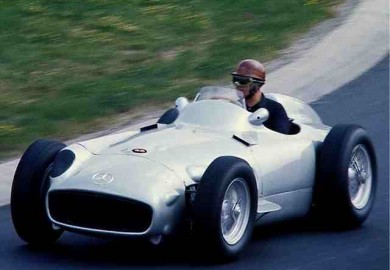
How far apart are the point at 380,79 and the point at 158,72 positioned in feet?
8.64

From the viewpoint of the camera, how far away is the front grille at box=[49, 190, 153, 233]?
7414 mm

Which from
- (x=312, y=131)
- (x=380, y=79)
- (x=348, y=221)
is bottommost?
(x=380, y=79)

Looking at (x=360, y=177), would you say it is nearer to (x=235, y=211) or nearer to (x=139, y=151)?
(x=235, y=211)

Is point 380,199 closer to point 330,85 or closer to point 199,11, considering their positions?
point 330,85

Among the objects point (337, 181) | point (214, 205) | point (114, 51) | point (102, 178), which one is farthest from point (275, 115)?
point (114, 51)

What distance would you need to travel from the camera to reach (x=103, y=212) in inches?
294

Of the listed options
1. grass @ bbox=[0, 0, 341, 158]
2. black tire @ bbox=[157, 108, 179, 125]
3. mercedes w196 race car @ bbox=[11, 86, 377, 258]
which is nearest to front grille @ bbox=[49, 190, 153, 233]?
mercedes w196 race car @ bbox=[11, 86, 377, 258]

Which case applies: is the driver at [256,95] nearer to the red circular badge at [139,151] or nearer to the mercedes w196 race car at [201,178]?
the mercedes w196 race car at [201,178]

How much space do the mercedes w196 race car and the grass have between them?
3.02 m

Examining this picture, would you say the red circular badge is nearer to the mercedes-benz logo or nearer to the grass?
the mercedes-benz logo

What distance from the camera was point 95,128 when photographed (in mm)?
12008

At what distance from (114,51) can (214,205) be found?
25.2 ft

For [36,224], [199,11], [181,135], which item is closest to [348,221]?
[181,135]

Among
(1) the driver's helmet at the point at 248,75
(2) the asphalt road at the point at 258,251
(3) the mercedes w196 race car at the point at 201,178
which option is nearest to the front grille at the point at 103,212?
(3) the mercedes w196 race car at the point at 201,178
